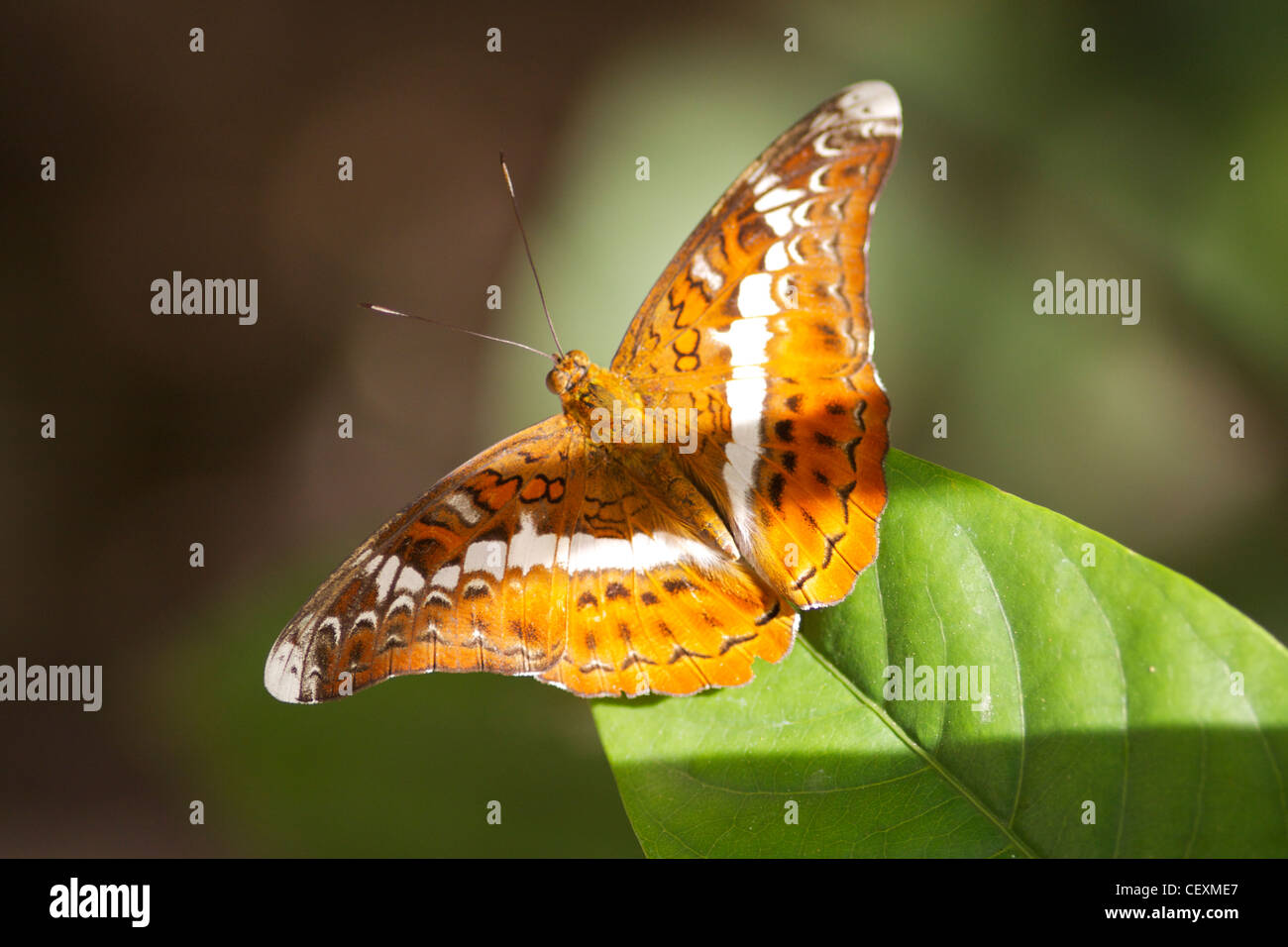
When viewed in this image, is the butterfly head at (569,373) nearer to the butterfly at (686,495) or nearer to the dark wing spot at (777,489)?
the butterfly at (686,495)

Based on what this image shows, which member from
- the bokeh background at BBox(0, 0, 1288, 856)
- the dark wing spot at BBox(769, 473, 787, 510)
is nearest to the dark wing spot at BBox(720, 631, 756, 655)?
the dark wing spot at BBox(769, 473, 787, 510)

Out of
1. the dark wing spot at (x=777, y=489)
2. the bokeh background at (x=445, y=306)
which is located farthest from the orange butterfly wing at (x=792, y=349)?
the bokeh background at (x=445, y=306)

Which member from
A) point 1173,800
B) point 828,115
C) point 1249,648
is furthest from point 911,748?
point 828,115

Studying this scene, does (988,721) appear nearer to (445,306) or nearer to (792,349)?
(792,349)

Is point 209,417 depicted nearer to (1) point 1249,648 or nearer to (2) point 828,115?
(2) point 828,115

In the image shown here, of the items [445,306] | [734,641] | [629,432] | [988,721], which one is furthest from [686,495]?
[445,306]

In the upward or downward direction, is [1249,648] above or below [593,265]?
below
